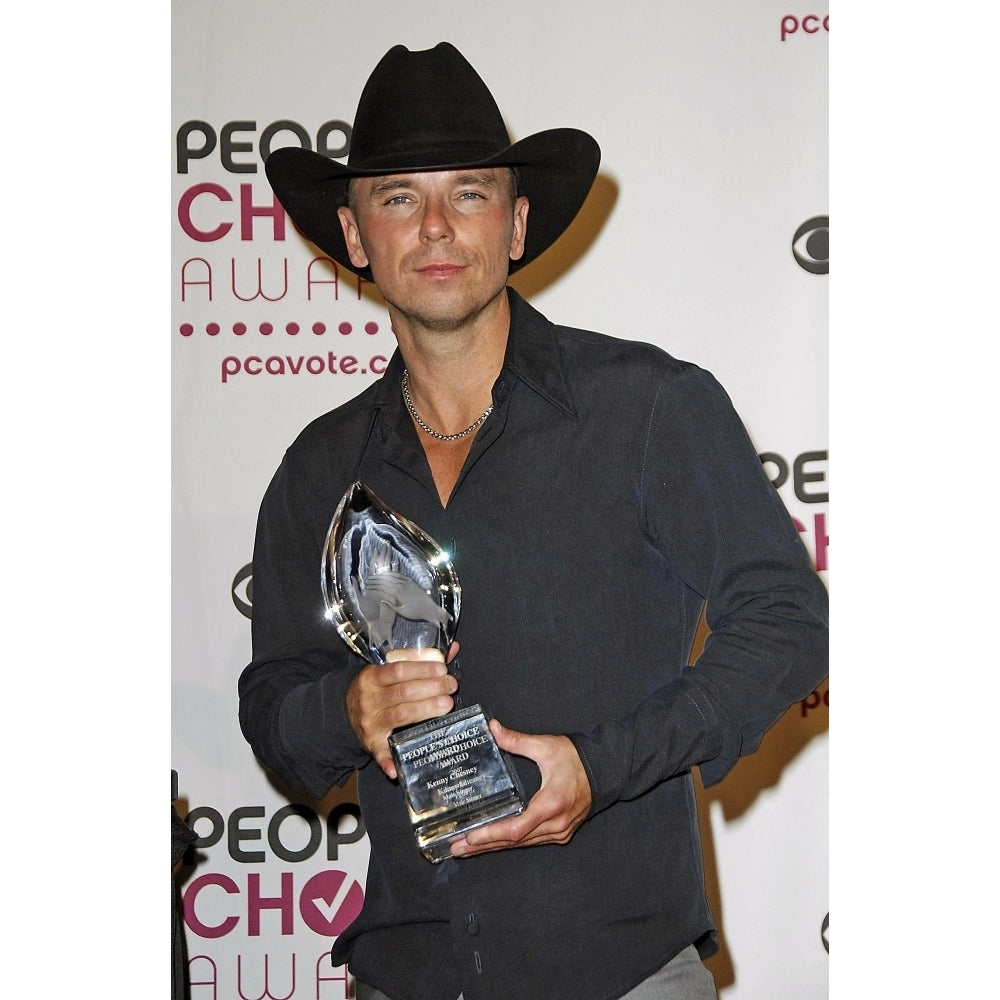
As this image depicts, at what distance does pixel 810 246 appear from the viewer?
7.50 ft

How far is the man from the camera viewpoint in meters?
1.43

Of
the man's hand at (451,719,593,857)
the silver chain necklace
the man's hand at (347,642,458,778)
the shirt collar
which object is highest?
the shirt collar

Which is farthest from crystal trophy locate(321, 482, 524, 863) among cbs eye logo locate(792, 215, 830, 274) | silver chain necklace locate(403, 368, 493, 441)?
cbs eye logo locate(792, 215, 830, 274)

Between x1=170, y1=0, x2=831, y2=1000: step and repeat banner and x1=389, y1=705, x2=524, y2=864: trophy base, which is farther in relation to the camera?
x1=170, y1=0, x2=831, y2=1000: step and repeat banner

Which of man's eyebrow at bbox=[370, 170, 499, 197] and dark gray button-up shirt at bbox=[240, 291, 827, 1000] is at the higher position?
man's eyebrow at bbox=[370, 170, 499, 197]

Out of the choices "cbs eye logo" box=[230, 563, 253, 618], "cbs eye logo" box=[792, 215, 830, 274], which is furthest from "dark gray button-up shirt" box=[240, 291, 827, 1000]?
"cbs eye logo" box=[792, 215, 830, 274]

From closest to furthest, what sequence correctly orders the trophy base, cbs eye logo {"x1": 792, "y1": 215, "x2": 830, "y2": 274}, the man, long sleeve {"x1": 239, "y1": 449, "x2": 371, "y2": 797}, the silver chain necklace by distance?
1. the trophy base
2. the man
3. long sleeve {"x1": 239, "y1": 449, "x2": 371, "y2": 797}
4. the silver chain necklace
5. cbs eye logo {"x1": 792, "y1": 215, "x2": 830, "y2": 274}

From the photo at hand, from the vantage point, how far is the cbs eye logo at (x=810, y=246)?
90.0 inches

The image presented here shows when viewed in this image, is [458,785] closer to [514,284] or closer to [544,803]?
[544,803]

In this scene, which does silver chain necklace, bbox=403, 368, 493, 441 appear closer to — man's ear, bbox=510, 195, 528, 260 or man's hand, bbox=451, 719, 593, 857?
man's ear, bbox=510, 195, 528, 260

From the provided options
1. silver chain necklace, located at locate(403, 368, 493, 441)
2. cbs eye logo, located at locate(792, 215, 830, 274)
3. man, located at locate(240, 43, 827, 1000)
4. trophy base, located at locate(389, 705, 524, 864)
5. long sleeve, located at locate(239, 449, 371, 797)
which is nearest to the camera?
trophy base, located at locate(389, 705, 524, 864)

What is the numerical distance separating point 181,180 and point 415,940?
1525mm
